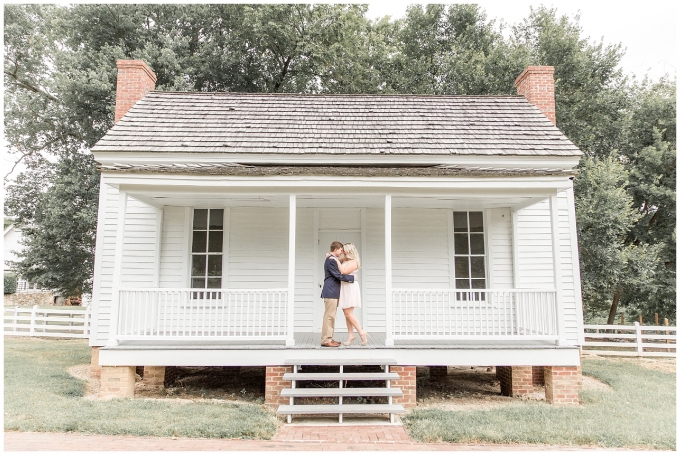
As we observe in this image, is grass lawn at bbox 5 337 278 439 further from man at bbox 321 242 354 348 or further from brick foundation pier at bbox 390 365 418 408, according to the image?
brick foundation pier at bbox 390 365 418 408

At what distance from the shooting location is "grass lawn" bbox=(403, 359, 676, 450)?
592 centimetres

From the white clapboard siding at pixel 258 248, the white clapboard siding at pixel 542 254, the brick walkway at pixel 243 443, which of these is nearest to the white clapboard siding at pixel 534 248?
the white clapboard siding at pixel 542 254

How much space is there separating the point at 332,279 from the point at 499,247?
408 cm

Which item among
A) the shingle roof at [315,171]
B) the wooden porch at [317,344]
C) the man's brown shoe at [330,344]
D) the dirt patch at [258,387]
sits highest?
the shingle roof at [315,171]

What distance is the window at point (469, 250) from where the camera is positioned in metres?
10.0

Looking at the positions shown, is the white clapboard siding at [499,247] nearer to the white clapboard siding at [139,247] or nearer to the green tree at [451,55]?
the white clapboard siding at [139,247]

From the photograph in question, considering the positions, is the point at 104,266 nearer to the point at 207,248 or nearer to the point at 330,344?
the point at 207,248

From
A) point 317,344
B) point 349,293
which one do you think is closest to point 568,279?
point 349,293

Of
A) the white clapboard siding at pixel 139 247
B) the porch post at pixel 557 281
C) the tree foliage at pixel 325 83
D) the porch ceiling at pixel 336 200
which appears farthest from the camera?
the tree foliage at pixel 325 83

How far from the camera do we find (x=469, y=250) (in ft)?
33.3

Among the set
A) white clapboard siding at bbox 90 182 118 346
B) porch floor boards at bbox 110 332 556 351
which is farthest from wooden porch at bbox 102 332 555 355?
white clapboard siding at bbox 90 182 118 346

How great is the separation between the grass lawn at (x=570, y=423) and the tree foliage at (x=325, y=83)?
9363 mm

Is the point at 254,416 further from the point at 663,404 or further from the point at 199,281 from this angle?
the point at 663,404

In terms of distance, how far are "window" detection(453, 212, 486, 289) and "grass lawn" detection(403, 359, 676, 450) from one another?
2649mm
